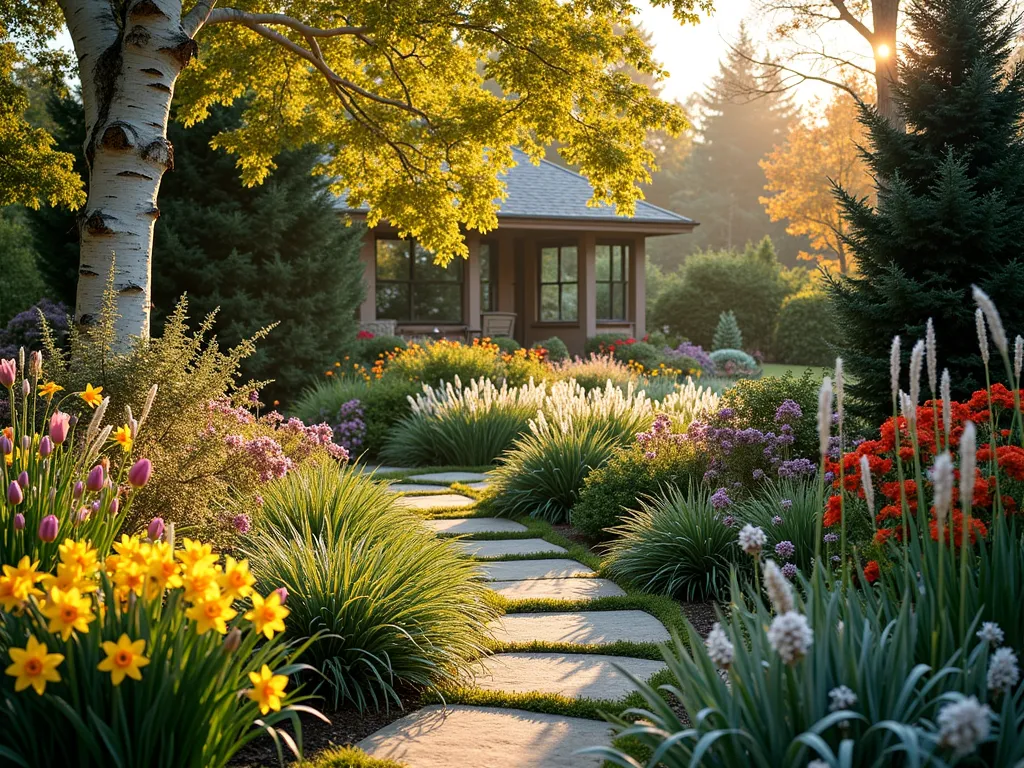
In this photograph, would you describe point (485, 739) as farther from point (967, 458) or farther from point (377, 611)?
point (967, 458)

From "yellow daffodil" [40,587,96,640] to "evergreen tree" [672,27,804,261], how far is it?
49.5m

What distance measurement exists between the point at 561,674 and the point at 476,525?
3.12m

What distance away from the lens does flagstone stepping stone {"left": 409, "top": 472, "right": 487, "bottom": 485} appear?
338 inches

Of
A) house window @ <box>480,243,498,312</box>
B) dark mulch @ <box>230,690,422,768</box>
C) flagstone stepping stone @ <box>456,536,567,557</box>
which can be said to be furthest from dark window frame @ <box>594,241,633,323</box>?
dark mulch @ <box>230,690,422,768</box>

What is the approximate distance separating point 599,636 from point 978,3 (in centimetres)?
508

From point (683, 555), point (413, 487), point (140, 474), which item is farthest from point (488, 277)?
point (140, 474)

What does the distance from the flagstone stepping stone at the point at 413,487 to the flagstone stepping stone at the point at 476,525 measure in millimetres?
954

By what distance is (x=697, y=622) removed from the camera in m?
4.46

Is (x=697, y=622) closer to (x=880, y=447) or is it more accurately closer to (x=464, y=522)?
(x=880, y=447)

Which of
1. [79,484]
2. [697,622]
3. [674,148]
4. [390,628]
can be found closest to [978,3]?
[697,622]

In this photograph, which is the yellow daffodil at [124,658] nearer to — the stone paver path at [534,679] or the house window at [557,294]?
the stone paver path at [534,679]

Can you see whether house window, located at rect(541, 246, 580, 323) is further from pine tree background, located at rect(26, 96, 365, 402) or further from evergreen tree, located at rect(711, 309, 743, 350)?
pine tree background, located at rect(26, 96, 365, 402)

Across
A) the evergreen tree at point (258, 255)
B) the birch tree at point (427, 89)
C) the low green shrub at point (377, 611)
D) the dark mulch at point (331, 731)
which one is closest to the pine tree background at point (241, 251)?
the evergreen tree at point (258, 255)

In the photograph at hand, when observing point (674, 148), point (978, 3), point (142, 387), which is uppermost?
point (674, 148)
